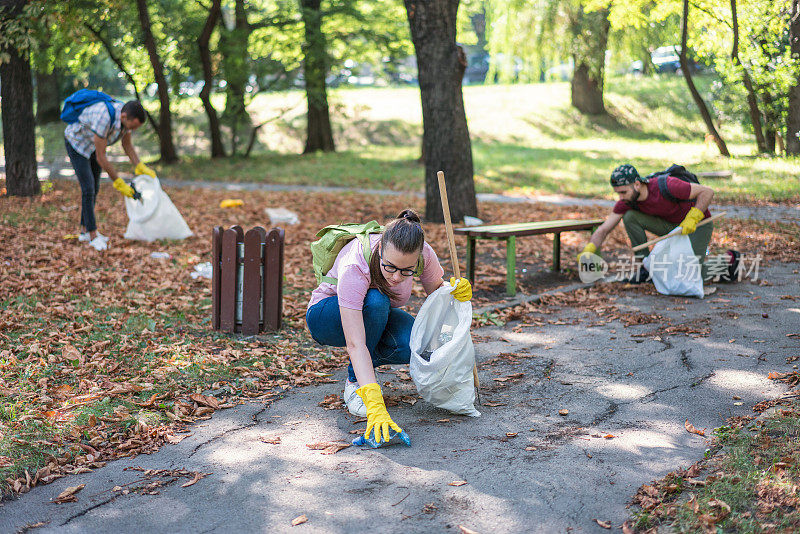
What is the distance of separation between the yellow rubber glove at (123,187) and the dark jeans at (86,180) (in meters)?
0.27

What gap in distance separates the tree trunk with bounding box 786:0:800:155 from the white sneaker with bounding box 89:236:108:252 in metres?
12.7

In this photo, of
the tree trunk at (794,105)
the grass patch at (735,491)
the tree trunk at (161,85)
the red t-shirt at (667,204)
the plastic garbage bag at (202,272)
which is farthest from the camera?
the tree trunk at (161,85)

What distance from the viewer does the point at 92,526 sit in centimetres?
295

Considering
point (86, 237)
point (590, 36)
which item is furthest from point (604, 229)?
point (590, 36)

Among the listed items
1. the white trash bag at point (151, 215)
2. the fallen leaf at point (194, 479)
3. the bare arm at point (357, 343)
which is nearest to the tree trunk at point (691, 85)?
the white trash bag at point (151, 215)

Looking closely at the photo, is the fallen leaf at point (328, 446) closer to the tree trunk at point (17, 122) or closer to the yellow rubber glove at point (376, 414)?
the yellow rubber glove at point (376, 414)

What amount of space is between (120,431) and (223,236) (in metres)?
1.99

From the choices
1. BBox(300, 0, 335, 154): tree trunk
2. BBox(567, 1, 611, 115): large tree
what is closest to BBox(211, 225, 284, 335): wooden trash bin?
BBox(300, 0, 335, 154): tree trunk

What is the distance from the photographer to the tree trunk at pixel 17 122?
39.1ft

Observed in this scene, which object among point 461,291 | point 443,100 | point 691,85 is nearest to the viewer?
point 461,291

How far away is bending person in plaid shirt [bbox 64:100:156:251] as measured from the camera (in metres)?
7.98

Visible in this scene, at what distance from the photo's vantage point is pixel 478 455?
353 cm

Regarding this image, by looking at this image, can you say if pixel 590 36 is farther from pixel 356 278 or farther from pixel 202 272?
pixel 356 278

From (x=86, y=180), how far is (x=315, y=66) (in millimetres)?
11280
